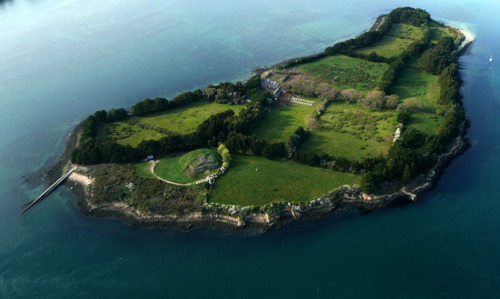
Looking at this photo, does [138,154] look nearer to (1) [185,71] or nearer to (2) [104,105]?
(2) [104,105]

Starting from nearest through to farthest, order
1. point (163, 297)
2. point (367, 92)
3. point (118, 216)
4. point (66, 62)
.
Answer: point (163, 297) → point (118, 216) → point (367, 92) → point (66, 62)

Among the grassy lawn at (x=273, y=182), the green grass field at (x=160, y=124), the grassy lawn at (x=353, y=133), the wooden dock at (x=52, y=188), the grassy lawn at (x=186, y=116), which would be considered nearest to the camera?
the grassy lawn at (x=273, y=182)

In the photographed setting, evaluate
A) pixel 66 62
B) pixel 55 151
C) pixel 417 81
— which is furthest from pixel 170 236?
pixel 66 62

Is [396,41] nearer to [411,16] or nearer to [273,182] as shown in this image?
[411,16]

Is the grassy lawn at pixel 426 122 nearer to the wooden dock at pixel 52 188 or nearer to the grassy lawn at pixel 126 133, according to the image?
the grassy lawn at pixel 126 133

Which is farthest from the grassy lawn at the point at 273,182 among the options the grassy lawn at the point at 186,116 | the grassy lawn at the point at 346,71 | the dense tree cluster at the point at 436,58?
the dense tree cluster at the point at 436,58

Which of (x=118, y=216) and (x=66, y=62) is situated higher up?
(x=66, y=62)
